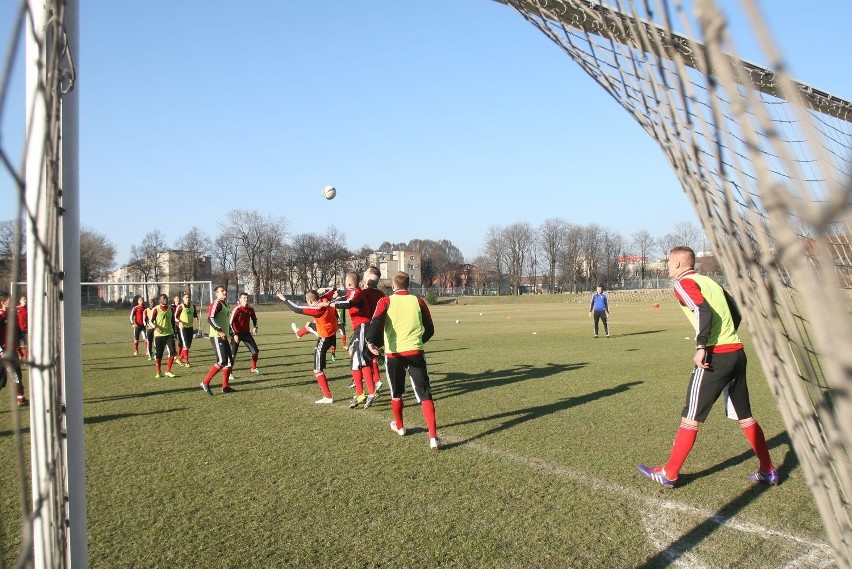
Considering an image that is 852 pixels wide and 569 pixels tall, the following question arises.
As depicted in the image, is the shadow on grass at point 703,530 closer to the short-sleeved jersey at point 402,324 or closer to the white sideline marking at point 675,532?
the white sideline marking at point 675,532

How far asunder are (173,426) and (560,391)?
5.46m

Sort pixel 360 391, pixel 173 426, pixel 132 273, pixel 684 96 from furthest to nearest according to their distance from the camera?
pixel 132 273 → pixel 360 391 → pixel 173 426 → pixel 684 96

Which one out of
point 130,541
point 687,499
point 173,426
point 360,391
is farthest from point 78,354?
point 360,391

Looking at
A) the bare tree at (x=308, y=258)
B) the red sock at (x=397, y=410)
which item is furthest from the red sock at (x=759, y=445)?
the bare tree at (x=308, y=258)

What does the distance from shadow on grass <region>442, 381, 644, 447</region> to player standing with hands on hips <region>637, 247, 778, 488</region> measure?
206cm

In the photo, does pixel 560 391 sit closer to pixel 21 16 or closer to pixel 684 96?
pixel 684 96

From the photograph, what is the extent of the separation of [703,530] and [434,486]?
196cm

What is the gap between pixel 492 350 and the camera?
15.9 metres

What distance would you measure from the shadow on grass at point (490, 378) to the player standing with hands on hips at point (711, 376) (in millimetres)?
4687

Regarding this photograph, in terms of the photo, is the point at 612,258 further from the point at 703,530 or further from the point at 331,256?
the point at 703,530

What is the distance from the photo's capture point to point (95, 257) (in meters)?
53.4

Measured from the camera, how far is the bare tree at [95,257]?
1965 inches

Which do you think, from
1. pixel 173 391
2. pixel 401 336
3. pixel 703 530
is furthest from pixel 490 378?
pixel 703 530

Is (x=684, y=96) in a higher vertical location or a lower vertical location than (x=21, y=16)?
lower
